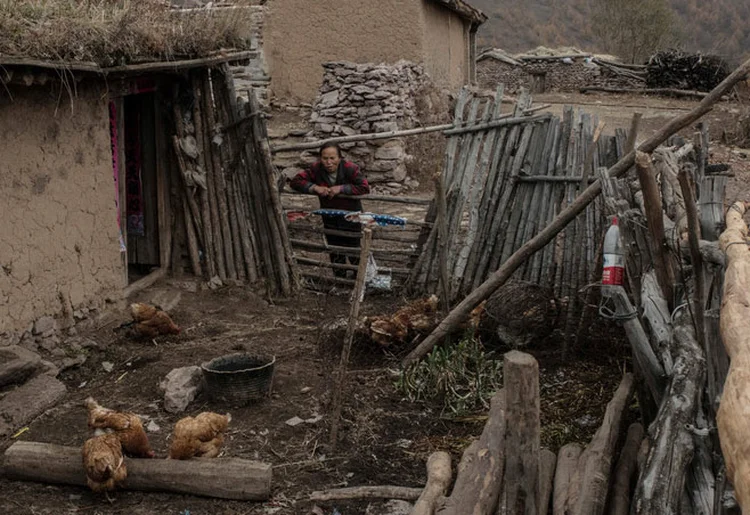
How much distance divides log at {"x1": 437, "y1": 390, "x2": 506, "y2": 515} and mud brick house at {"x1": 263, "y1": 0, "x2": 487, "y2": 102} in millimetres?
11515

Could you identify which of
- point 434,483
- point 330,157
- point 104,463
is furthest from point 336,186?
point 434,483

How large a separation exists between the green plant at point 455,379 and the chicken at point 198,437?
1.58m

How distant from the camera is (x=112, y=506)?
476cm

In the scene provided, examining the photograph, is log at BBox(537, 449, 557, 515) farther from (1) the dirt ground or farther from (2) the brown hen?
(2) the brown hen

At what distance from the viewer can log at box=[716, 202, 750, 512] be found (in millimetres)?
1845

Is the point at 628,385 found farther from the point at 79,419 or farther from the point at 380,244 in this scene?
the point at 380,244

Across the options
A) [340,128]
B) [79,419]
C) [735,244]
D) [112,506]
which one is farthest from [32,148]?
[340,128]

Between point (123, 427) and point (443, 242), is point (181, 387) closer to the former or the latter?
point (123, 427)

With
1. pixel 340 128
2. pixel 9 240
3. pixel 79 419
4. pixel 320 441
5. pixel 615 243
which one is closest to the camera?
pixel 615 243

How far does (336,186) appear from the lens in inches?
342

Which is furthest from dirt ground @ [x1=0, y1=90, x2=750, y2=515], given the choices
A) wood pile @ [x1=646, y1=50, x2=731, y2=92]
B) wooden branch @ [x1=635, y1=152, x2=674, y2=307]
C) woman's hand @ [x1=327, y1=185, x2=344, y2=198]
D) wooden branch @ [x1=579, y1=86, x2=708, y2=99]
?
wood pile @ [x1=646, y1=50, x2=731, y2=92]

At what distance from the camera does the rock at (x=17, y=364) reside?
19.9ft

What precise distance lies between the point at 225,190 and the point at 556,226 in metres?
3.72

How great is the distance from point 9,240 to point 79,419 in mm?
1362
